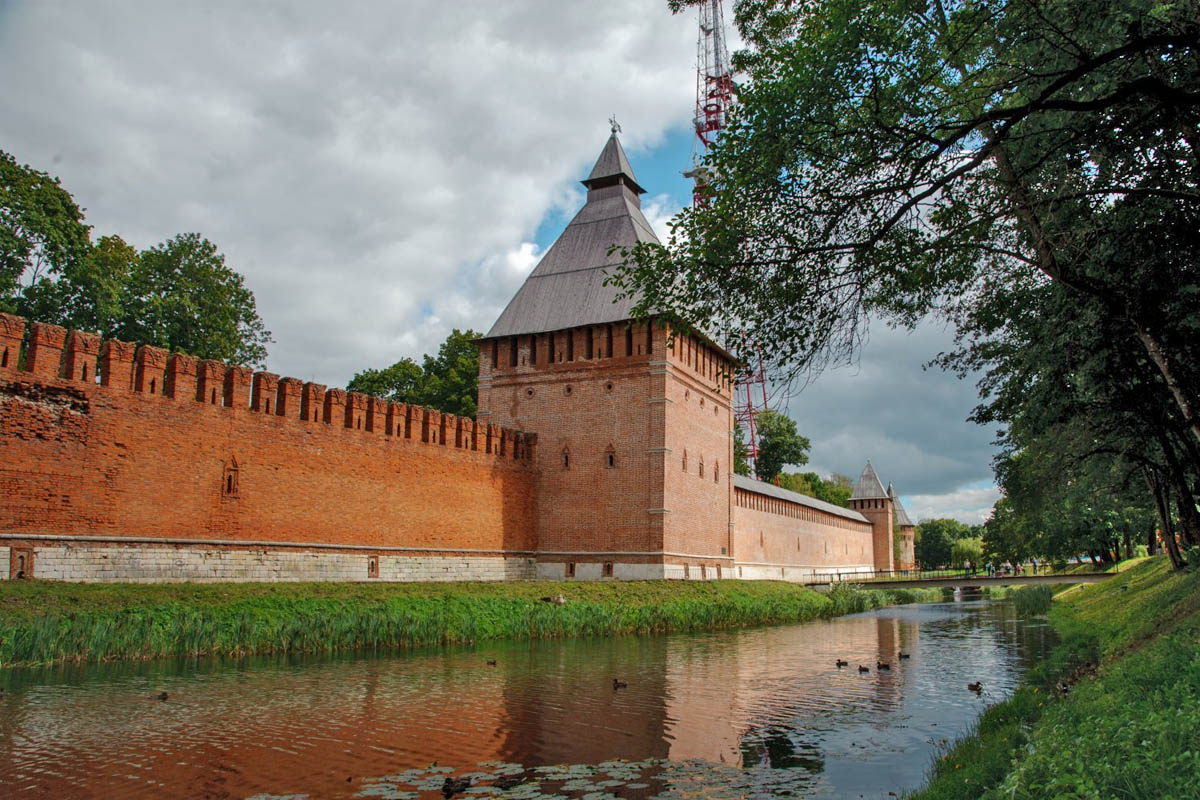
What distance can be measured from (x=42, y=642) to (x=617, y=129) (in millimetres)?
21805

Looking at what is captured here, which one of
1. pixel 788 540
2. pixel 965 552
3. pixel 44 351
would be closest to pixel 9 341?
pixel 44 351

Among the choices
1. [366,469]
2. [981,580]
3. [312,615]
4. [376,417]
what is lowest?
[312,615]

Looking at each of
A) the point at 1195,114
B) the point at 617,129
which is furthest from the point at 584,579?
the point at 1195,114

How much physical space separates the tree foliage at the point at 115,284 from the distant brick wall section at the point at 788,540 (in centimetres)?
1730

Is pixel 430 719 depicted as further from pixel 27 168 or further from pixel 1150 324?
pixel 27 168

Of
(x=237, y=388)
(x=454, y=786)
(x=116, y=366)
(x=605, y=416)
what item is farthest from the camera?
(x=605, y=416)

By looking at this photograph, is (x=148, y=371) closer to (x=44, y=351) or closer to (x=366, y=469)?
(x=44, y=351)

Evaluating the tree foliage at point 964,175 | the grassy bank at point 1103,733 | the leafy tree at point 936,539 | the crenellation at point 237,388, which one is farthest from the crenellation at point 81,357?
the leafy tree at point 936,539

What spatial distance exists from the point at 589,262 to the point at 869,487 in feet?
125

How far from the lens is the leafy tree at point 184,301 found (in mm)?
26766

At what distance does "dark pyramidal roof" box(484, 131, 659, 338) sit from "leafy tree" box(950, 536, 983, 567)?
5460cm

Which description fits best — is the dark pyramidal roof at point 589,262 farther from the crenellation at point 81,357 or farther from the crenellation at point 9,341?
the crenellation at point 9,341

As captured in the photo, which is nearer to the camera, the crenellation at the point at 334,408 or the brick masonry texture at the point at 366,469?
the brick masonry texture at the point at 366,469

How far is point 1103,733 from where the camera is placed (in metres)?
4.56
